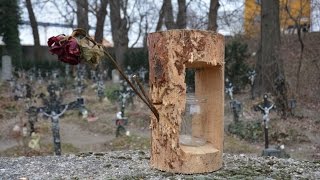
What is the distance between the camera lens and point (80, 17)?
2638 cm

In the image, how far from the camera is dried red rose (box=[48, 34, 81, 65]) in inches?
153

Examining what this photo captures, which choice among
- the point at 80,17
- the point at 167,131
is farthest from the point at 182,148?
the point at 80,17

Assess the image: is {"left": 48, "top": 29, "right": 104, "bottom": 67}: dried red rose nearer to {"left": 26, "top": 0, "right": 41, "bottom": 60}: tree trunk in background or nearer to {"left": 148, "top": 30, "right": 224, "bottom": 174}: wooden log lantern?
{"left": 148, "top": 30, "right": 224, "bottom": 174}: wooden log lantern

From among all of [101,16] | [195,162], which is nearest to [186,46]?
[195,162]

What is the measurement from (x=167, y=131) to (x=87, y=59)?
1.16m

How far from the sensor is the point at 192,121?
17.6 feet

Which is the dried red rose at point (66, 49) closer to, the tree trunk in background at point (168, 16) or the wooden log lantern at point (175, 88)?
the wooden log lantern at point (175, 88)

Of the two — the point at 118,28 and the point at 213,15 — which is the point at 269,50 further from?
the point at 118,28

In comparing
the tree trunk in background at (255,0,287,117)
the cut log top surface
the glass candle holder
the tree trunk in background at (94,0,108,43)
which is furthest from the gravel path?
the tree trunk in background at (94,0,108,43)

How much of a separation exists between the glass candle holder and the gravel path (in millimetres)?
445

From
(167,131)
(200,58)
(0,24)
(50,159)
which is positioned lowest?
(50,159)

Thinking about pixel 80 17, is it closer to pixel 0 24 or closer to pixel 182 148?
pixel 0 24

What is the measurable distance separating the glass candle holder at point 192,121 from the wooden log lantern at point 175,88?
214 millimetres

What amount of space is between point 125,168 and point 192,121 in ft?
3.01
